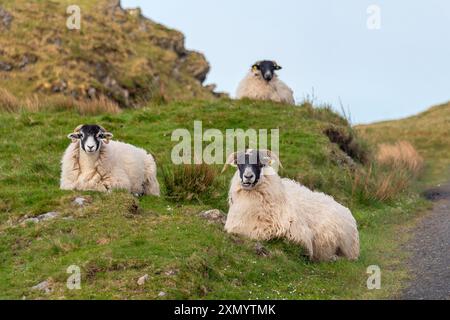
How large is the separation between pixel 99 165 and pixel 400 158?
574 inches

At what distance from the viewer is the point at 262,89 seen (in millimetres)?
25750

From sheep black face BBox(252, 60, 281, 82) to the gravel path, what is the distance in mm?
7073

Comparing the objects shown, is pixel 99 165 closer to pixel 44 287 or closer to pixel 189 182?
pixel 189 182

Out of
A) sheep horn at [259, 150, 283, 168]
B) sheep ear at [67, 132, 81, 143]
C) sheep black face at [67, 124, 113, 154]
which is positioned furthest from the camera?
sheep ear at [67, 132, 81, 143]

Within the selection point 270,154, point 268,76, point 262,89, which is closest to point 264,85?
point 262,89

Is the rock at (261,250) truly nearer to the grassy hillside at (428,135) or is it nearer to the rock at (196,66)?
the grassy hillside at (428,135)

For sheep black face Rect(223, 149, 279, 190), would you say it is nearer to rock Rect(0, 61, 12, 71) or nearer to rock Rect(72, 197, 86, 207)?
rock Rect(72, 197, 86, 207)

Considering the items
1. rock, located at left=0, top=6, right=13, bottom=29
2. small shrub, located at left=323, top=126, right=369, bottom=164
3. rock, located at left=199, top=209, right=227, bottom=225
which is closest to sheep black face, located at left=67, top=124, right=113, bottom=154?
rock, located at left=199, top=209, right=227, bottom=225

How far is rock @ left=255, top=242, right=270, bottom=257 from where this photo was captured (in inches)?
476

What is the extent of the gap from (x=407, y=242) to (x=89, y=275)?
7.80 meters

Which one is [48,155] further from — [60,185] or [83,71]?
[83,71]

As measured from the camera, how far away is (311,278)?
11.9 metres

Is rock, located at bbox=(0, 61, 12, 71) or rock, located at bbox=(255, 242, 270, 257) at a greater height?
rock, located at bbox=(0, 61, 12, 71)

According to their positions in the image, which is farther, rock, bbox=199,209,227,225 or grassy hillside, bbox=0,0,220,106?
grassy hillside, bbox=0,0,220,106
